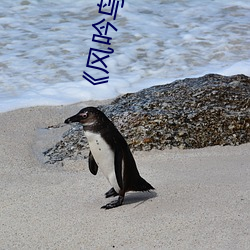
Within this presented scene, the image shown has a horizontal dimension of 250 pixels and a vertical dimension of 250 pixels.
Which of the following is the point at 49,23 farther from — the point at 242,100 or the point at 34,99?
the point at 242,100

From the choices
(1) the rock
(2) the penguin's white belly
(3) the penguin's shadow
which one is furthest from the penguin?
Answer: (1) the rock

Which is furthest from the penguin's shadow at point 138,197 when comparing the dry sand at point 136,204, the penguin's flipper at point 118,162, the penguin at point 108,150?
the penguin's flipper at point 118,162

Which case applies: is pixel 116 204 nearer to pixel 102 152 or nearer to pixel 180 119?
pixel 102 152

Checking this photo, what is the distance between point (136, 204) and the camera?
3908 mm

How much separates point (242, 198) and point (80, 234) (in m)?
0.92

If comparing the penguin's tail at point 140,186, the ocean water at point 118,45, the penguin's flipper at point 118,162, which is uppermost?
the penguin's flipper at point 118,162

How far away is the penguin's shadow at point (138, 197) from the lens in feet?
13.0

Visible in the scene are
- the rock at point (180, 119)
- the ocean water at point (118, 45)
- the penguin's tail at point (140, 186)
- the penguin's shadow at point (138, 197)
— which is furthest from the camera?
the ocean water at point (118, 45)

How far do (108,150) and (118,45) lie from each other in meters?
5.17

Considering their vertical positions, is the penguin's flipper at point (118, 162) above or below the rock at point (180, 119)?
above

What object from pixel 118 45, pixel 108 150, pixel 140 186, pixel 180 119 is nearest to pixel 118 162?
pixel 108 150

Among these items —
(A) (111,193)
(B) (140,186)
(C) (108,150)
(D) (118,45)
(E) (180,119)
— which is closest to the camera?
(C) (108,150)

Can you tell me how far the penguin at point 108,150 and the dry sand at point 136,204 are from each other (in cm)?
18

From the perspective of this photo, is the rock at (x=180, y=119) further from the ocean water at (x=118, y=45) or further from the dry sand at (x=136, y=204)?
the ocean water at (x=118, y=45)
